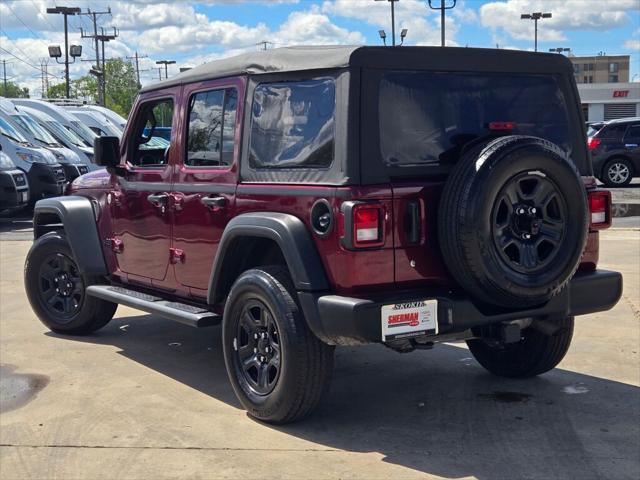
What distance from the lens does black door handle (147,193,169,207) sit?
577 cm

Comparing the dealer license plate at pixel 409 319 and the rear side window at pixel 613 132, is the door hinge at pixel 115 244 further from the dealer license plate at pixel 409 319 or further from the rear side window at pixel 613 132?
the rear side window at pixel 613 132

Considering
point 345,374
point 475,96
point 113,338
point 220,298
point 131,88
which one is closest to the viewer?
point 475,96

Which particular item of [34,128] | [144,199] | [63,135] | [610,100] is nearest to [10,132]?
[34,128]

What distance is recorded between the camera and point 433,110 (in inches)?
181

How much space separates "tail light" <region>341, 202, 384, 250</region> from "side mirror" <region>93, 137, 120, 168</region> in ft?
8.83

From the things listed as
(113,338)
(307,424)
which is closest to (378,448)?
(307,424)

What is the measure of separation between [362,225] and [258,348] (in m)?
1.05

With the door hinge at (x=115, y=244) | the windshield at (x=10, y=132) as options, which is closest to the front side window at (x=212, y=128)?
the door hinge at (x=115, y=244)

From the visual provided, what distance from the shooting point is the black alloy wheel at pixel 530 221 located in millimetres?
4309

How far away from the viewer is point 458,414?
4965mm

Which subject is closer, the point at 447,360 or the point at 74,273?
the point at 447,360

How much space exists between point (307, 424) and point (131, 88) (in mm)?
94908

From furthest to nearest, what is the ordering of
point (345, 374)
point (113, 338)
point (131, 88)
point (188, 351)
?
point (131, 88) < point (113, 338) < point (188, 351) < point (345, 374)

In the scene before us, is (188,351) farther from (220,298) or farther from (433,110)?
(433,110)
